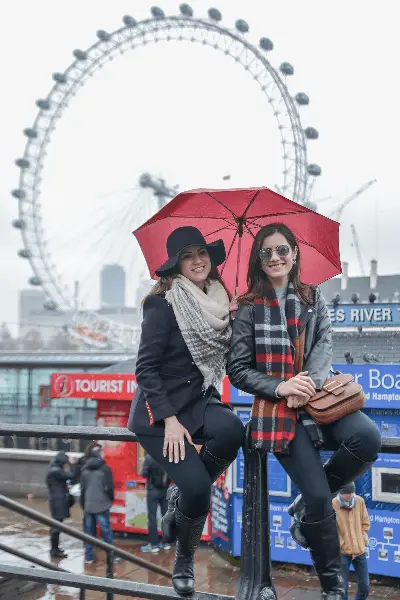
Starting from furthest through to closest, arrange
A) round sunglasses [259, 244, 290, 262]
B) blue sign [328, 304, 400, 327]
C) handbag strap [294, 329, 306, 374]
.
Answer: blue sign [328, 304, 400, 327]
round sunglasses [259, 244, 290, 262]
handbag strap [294, 329, 306, 374]

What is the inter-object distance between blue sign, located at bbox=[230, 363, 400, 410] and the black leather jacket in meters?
7.32

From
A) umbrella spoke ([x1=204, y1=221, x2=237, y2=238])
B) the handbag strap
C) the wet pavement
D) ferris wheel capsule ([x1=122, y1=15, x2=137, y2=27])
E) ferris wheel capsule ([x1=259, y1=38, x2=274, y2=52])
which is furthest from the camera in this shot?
ferris wheel capsule ([x1=122, y1=15, x2=137, y2=27])

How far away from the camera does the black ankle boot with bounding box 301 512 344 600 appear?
7.54 feet

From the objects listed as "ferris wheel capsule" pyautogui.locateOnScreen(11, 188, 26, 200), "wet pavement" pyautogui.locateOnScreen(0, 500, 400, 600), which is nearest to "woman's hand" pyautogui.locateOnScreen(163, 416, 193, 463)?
"wet pavement" pyautogui.locateOnScreen(0, 500, 400, 600)

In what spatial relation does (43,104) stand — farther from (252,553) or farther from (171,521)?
(252,553)

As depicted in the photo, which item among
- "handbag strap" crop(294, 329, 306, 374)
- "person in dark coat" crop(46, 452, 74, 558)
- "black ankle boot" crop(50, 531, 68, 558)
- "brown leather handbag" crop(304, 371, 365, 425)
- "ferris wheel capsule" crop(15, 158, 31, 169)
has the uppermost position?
"ferris wheel capsule" crop(15, 158, 31, 169)

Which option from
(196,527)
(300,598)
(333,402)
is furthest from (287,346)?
(300,598)

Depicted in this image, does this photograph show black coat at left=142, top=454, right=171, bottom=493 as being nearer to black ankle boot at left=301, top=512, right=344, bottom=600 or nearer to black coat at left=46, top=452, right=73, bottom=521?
black coat at left=46, top=452, right=73, bottom=521

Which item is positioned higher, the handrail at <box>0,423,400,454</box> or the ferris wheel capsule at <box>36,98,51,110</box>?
the ferris wheel capsule at <box>36,98,51,110</box>

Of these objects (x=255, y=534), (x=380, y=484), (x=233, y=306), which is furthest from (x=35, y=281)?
(x=255, y=534)

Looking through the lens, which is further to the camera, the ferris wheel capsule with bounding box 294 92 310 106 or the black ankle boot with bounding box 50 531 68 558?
the ferris wheel capsule with bounding box 294 92 310 106

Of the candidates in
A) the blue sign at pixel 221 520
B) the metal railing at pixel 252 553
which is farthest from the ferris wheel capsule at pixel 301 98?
the metal railing at pixel 252 553

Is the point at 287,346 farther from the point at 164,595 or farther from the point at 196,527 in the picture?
the point at 164,595

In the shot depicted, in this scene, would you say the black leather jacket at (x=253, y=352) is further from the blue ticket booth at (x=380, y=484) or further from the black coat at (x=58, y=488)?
the black coat at (x=58, y=488)
